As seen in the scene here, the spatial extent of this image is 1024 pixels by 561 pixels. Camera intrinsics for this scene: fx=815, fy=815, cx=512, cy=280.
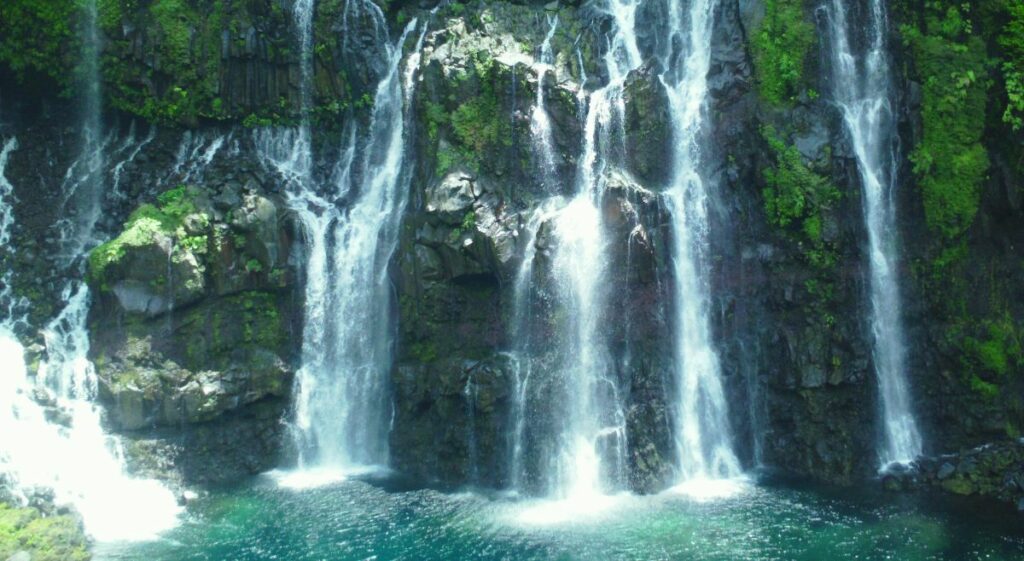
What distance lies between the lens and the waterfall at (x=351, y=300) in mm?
21953

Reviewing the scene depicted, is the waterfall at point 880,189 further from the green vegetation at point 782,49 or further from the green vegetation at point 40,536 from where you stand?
the green vegetation at point 40,536

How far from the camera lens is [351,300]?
2244 cm

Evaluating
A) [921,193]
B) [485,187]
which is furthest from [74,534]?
[921,193]

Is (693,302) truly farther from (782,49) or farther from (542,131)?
(782,49)

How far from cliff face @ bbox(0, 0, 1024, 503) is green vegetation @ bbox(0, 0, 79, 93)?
291mm

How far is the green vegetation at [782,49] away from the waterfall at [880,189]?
2.71 feet

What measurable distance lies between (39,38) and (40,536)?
14572mm

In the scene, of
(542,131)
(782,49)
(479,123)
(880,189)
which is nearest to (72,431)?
(479,123)

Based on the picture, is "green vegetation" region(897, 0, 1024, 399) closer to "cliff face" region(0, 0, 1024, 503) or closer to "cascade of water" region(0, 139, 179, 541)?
"cliff face" region(0, 0, 1024, 503)

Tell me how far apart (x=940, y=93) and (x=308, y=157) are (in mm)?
17272

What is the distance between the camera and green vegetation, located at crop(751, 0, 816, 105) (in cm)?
2098

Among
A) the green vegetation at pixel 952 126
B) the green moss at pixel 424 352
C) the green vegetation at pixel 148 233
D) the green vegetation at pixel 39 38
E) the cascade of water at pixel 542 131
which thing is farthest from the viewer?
the green vegetation at pixel 39 38

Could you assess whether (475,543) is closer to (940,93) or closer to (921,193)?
(921,193)

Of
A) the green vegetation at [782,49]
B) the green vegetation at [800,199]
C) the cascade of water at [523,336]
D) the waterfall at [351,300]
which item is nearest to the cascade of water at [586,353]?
the cascade of water at [523,336]
